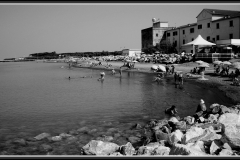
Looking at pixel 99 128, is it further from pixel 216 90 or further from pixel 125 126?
pixel 216 90

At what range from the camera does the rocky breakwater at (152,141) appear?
25.4 ft

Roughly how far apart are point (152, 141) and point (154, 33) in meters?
69.7

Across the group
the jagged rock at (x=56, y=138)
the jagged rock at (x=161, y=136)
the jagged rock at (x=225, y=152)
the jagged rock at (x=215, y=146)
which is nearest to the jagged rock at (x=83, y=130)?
the jagged rock at (x=56, y=138)

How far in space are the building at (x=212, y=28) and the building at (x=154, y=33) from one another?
20.3ft

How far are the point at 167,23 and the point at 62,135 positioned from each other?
239 feet

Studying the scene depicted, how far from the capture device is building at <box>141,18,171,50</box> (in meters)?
76.6

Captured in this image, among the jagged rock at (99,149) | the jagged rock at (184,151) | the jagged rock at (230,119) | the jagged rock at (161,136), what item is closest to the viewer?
the jagged rock at (184,151)

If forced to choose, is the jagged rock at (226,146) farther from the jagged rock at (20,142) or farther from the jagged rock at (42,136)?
the jagged rock at (20,142)

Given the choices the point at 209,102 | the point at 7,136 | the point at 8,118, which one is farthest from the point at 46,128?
the point at 209,102

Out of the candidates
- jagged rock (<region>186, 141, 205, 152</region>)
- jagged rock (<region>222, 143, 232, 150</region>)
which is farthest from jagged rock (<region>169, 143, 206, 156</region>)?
jagged rock (<region>222, 143, 232, 150</region>)

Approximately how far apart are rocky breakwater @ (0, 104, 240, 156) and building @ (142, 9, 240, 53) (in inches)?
1356

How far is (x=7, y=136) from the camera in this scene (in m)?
12.4

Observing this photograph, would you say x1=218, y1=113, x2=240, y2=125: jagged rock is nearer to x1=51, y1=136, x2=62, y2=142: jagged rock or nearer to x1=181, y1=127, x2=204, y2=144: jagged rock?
x1=181, y1=127, x2=204, y2=144: jagged rock

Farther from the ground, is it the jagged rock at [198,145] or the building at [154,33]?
the building at [154,33]
